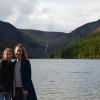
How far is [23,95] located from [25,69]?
0.87 m

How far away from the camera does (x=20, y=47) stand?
13.4m

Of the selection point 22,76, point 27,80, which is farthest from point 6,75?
point 27,80

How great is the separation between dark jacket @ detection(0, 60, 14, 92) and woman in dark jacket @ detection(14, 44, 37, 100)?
187 millimetres

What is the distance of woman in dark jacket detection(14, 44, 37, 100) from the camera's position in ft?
43.3

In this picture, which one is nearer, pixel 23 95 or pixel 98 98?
pixel 23 95

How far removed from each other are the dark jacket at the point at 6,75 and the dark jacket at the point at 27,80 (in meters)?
0.38

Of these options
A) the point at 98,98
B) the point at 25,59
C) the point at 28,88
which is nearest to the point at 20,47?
the point at 25,59

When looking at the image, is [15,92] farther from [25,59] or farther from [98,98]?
[98,98]

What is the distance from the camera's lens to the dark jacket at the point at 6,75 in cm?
1339

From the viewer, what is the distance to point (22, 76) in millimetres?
13328

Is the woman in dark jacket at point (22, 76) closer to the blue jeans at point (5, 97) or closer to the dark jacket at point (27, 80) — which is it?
the dark jacket at point (27, 80)

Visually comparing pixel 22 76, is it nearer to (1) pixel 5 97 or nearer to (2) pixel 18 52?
(2) pixel 18 52

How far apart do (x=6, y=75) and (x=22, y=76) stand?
0.55 meters

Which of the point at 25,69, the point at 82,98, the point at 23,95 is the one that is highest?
the point at 25,69
